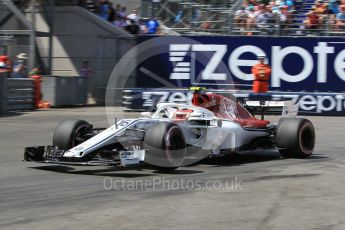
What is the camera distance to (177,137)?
9031 millimetres

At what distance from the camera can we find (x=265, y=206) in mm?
7094

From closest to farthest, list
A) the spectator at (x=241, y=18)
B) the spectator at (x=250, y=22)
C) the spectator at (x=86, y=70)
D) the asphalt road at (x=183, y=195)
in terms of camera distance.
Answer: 1. the asphalt road at (x=183, y=195)
2. the spectator at (x=250, y=22)
3. the spectator at (x=241, y=18)
4. the spectator at (x=86, y=70)

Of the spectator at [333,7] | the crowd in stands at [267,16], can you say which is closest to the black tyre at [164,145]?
the crowd in stands at [267,16]

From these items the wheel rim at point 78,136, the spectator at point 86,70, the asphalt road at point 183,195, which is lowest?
the asphalt road at point 183,195

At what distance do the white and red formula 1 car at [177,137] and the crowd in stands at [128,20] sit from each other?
560 inches

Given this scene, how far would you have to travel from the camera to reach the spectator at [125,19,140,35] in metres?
25.6

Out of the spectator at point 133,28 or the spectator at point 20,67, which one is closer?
the spectator at point 20,67

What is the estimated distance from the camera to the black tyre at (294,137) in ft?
34.4

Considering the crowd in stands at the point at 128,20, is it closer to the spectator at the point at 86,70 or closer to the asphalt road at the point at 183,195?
the spectator at the point at 86,70

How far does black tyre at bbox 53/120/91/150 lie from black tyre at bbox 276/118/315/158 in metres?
3.10

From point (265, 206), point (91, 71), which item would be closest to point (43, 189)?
point (265, 206)

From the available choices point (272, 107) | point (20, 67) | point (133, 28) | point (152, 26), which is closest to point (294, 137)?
point (272, 107)

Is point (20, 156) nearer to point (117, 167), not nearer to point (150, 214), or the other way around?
point (117, 167)

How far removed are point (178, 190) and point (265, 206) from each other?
125cm
